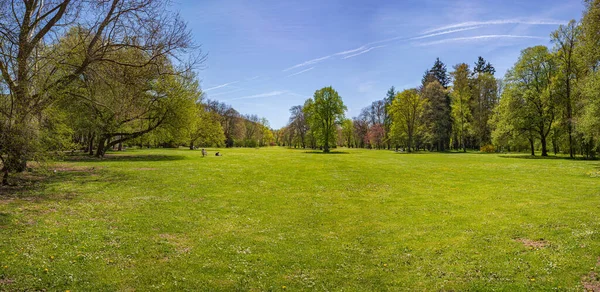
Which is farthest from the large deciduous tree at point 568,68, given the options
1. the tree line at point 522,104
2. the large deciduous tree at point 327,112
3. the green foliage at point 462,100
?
the large deciduous tree at point 327,112

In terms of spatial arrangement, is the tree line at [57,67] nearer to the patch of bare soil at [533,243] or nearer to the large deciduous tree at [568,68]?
the patch of bare soil at [533,243]

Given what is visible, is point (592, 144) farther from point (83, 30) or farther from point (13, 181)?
point (13, 181)

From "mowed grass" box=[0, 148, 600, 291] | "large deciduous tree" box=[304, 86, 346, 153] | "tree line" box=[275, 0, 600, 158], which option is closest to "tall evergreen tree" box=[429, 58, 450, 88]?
"tree line" box=[275, 0, 600, 158]

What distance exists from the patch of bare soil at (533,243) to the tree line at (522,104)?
26.8 meters

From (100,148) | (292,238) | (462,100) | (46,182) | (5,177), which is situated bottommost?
(292,238)

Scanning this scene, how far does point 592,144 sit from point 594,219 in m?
43.2

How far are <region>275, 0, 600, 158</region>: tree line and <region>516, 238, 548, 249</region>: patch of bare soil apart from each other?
26.8 meters

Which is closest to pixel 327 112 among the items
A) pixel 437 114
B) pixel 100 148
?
pixel 437 114

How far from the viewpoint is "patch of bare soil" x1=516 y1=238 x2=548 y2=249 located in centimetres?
982

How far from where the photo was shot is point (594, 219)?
11.9 meters

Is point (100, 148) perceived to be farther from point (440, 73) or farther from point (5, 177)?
point (440, 73)

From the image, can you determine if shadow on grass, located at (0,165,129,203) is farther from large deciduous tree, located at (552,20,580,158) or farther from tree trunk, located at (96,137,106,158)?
large deciduous tree, located at (552,20,580,158)

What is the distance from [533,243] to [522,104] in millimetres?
47022

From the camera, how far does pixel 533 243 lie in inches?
397
